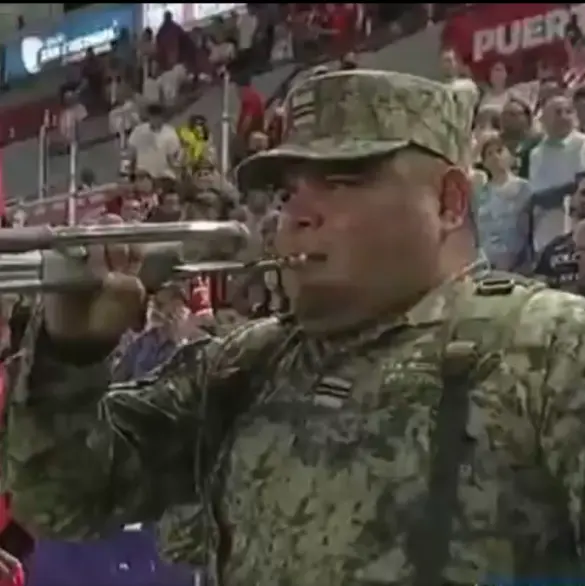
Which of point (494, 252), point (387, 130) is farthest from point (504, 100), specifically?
point (387, 130)

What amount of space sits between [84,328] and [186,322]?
784mm

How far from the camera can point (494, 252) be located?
2.13 meters

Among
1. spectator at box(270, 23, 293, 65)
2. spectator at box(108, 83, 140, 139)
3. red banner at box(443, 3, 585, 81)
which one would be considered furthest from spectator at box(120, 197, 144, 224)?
spectator at box(270, 23, 293, 65)

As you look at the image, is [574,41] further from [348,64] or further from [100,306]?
[100,306]

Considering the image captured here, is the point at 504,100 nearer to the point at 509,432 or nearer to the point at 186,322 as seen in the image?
the point at 186,322

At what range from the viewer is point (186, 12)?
516 cm

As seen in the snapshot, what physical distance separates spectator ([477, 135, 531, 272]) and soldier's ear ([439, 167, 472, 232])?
3.82 feet

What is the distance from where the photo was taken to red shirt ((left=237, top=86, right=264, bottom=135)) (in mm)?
3021

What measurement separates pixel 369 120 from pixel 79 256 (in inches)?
8.2

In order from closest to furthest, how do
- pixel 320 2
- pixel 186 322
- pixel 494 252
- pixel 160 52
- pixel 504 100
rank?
pixel 186 322
pixel 494 252
pixel 504 100
pixel 320 2
pixel 160 52

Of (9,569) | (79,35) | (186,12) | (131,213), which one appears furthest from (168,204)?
(79,35)

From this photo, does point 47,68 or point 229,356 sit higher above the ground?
point 47,68

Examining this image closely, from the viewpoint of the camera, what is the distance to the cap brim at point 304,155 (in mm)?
915

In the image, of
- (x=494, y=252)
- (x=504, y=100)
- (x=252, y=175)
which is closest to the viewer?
(x=252, y=175)
